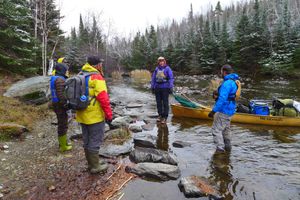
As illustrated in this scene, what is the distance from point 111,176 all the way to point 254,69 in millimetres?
28597

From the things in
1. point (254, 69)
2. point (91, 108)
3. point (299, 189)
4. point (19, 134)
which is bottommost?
point (299, 189)

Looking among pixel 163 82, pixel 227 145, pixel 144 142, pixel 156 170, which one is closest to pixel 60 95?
pixel 144 142

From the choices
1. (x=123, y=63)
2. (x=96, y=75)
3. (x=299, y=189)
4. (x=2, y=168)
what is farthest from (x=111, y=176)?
(x=123, y=63)

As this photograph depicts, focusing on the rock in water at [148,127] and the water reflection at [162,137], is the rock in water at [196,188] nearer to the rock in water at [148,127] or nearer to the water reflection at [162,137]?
the water reflection at [162,137]

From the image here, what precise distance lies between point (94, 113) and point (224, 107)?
2834mm

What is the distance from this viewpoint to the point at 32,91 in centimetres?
936

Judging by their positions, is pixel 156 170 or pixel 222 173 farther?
pixel 222 173

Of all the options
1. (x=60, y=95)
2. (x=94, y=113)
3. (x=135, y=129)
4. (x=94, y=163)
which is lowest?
(x=94, y=163)

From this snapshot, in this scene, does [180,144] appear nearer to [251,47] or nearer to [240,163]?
[240,163]

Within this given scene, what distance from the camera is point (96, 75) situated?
4.00 m

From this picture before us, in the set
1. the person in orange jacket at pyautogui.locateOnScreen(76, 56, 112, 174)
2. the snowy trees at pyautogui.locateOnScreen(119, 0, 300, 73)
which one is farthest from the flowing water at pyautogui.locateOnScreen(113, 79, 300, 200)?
the snowy trees at pyautogui.locateOnScreen(119, 0, 300, 73)

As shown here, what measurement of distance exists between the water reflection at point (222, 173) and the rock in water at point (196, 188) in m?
0.20

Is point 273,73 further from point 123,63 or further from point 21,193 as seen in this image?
point 123,63

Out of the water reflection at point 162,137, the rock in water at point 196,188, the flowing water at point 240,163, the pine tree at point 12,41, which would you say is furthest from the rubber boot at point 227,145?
the pine tree at point 12,41
